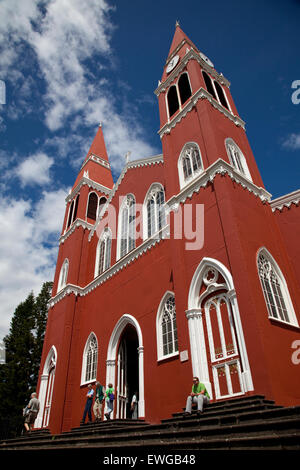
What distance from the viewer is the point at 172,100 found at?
1658cm

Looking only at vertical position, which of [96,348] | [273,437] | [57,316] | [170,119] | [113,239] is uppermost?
[170,119]

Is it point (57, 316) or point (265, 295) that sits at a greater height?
point (57, 316)

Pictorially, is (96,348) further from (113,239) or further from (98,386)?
(113,239)

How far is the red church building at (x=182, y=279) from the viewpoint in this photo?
28.4 ft

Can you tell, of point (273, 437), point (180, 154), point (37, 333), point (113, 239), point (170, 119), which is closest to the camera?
point (273, 437)

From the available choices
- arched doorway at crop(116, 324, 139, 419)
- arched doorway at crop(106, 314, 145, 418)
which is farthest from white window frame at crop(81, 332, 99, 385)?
arched doorway at crop(116, 324, 139, 419)

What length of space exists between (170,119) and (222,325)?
10.5 meters

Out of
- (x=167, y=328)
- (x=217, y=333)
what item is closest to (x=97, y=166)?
(x=167, y=328)

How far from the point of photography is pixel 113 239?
Result: 1812cm

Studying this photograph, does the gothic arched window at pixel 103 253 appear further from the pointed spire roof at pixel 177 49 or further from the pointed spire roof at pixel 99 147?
the pointed spire roof at pixel 99 147

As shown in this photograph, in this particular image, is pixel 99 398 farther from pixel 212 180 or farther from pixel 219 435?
pixel 212 180

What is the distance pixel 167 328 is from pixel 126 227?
725cm
